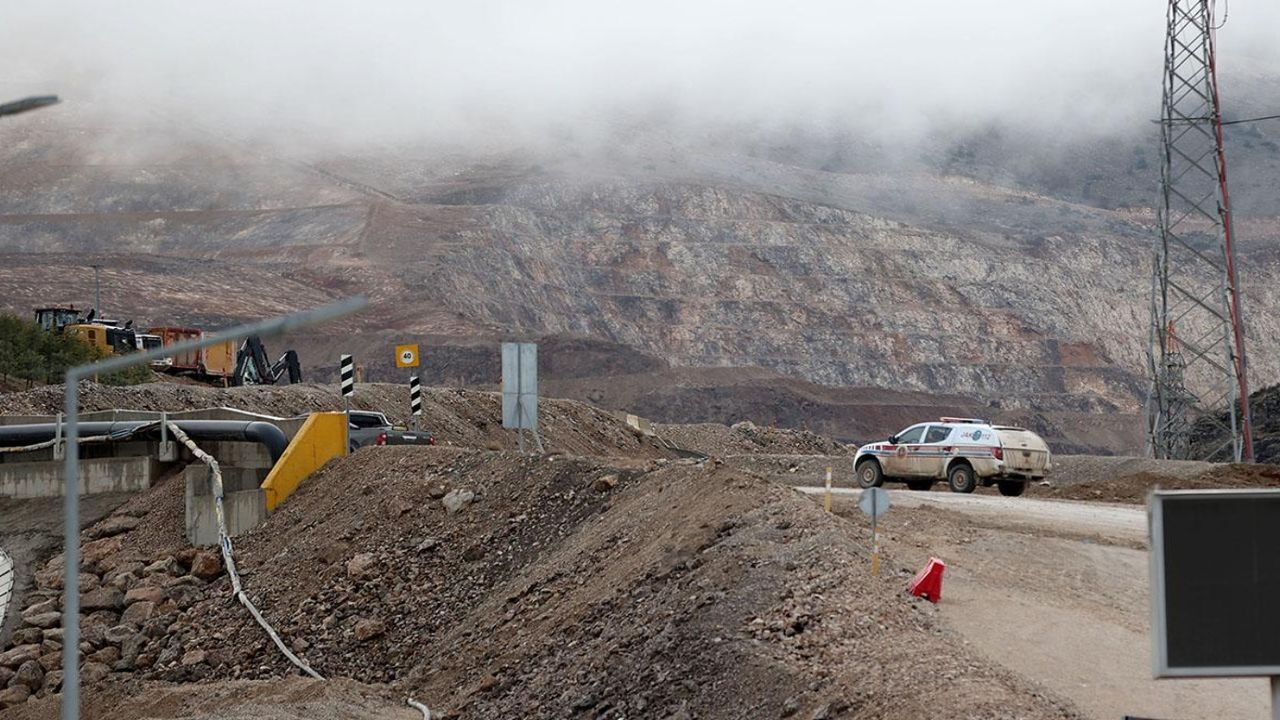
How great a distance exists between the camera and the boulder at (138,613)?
75.4 feet

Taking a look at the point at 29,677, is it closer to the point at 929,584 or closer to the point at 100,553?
the point at 100,553

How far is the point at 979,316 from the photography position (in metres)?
142

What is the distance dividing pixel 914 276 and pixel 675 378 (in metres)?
44.3

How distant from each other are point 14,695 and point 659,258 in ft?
405

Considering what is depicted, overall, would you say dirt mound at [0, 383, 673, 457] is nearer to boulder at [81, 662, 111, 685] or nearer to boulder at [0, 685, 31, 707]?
boulder at [0, 685, 31, 707]

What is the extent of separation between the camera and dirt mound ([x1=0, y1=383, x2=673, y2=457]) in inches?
1658

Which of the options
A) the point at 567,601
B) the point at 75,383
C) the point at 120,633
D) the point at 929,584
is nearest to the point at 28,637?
the point at 120,633

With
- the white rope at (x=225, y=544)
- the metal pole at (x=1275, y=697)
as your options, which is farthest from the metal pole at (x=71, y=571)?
the white rope at (x=225, y=544)

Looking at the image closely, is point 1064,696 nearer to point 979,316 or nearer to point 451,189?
point 979,316

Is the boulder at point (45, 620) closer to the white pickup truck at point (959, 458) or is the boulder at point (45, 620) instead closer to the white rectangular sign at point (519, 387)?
the white rectangular sign at point (519, 387)

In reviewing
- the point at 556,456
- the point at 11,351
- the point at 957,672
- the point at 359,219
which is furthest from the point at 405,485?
the point at 359,219

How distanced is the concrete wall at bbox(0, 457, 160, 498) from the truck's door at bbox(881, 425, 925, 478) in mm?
14145

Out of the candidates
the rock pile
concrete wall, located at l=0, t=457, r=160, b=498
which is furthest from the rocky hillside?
the rock pile

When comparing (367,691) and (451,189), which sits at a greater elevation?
(451,189)
